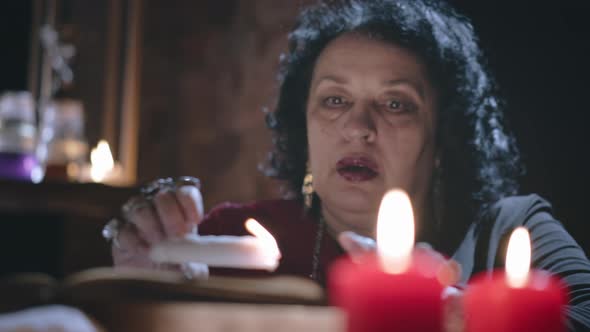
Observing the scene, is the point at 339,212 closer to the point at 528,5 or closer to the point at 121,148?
the point at 528,5

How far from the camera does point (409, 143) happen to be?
1225 millimetres

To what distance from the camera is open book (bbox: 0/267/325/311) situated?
29.8 inches

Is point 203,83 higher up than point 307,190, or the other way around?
point 203,83

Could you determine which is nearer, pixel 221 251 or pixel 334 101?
pixel 221 251

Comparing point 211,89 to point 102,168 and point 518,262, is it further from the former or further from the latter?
point 518,262

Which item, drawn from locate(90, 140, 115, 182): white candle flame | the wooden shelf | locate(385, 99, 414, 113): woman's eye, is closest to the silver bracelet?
locate(385, 99, 414, 113): woman's eye

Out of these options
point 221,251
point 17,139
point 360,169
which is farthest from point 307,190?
point 17,139

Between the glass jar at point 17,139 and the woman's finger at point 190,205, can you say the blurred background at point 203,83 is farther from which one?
the woman's finger at point 190,205

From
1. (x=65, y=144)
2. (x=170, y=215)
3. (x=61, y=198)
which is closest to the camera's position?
(x=170, y=215)

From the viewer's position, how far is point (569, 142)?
112 centimetres

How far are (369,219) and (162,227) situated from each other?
404mm

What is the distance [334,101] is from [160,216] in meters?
0.42

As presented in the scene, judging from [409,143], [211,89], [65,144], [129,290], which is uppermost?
[211,89]

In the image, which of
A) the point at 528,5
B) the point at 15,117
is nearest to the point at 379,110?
the point at 528,5
